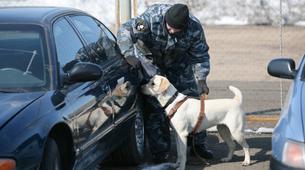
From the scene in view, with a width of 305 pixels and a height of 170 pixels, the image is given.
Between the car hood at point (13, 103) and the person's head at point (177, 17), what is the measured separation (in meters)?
1.97

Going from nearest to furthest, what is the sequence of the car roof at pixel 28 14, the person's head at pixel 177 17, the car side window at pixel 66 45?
the car side window at pixel 66 45, the car roof at pixel 28 14, the person's head at pixel 177 17

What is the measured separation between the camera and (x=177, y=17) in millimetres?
6332

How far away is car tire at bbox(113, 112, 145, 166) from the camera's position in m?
6.71

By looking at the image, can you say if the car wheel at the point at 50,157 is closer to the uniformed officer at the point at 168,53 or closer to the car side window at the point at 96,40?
the car side window at the point at 96,40

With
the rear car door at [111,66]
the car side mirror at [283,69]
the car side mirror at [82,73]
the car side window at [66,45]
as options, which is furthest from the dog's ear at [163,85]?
the car side mirror at [82,73]

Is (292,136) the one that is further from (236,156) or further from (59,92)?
(236,156)

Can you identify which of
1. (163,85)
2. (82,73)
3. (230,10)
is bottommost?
(230,10)

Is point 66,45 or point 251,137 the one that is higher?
point 66,45

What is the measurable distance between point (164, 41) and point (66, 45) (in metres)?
1.48

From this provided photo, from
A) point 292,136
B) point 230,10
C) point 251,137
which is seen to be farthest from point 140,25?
point 230,10

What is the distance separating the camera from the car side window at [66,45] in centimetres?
532

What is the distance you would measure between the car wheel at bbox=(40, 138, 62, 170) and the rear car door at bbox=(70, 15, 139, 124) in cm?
98

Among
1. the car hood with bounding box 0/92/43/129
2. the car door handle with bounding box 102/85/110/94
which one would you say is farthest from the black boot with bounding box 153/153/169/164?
the car hood with bounding box 0/92/43/129

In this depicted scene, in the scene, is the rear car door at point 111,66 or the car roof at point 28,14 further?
the rear car door at point 111,66
